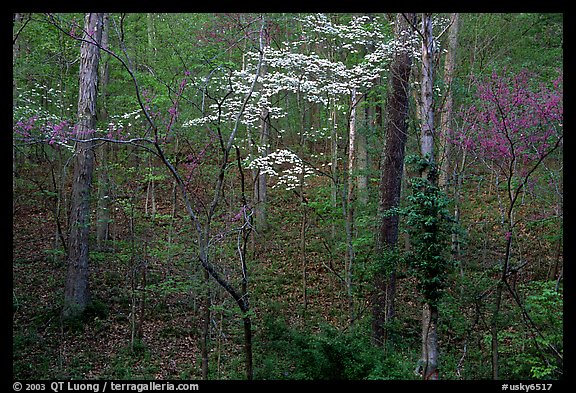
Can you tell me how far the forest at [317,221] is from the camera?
5082mm

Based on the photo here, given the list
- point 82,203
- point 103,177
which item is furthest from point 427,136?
point 103,177

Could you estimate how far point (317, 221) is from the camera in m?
11.6

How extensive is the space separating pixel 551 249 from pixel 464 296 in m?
5.48

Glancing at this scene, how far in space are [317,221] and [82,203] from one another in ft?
20.1

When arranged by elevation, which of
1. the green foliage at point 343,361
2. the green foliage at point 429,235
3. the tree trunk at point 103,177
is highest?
the tree trunk at point 103,177

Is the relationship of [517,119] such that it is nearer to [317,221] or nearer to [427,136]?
[427,136]

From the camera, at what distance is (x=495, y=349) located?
5.11 m

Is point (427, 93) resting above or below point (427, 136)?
above

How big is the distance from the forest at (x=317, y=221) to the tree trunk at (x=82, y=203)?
0.03 meters

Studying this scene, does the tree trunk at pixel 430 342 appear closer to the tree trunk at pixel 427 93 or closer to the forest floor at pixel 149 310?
the forest floor at pixel 149 310

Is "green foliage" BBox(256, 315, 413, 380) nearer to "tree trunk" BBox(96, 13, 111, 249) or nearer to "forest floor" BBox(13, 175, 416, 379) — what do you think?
"forest floor" BBox(13, 175, 416, 379)

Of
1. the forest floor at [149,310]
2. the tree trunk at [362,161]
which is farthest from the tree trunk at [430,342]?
the tree trunk at [362,161]

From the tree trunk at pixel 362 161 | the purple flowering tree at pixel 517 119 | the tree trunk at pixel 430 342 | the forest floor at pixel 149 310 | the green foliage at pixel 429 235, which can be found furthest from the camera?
the tree trunk at pixel 362 161
